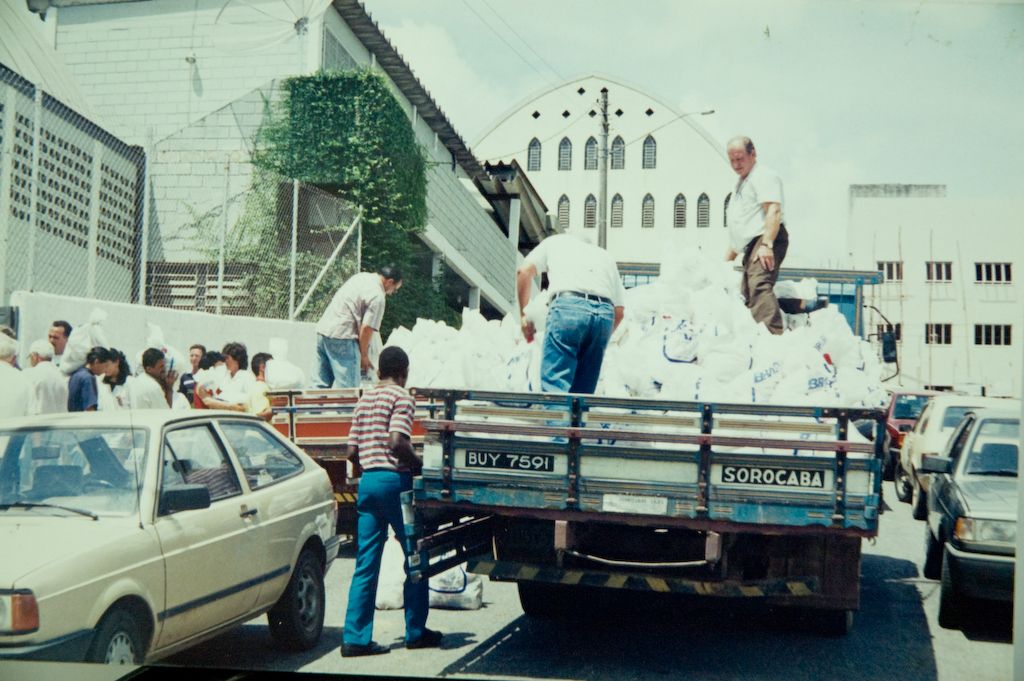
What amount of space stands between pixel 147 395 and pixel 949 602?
221 inches

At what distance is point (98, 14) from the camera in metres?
16.5

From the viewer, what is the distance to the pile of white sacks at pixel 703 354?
6.41 metres

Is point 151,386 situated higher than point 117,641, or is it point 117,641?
point 151,386

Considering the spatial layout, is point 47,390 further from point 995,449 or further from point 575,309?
point 995,449

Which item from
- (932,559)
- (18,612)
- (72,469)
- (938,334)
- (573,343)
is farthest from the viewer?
(938,334)

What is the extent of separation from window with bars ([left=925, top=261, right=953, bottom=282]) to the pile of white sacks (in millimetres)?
833

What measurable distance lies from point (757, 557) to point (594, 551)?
84 cm

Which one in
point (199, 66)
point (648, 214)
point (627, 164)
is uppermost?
point (199, 66)

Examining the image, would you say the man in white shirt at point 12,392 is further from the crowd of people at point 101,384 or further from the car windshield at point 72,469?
the car windshield at point 72,469

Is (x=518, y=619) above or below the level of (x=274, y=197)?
below

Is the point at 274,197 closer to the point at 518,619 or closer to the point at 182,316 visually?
the point at 182,316

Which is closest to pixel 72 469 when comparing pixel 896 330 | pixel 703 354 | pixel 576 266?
pixel 576 266

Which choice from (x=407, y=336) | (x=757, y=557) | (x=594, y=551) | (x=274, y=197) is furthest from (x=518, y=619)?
(x=274, y=197)

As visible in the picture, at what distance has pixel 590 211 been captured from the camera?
16.9 metres
